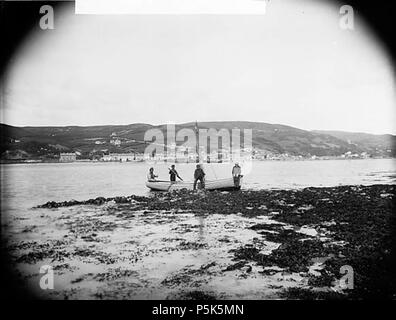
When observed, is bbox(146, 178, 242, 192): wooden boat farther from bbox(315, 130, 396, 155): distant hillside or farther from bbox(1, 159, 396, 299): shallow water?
bbox(315, 130, 396, 155): distant hillside

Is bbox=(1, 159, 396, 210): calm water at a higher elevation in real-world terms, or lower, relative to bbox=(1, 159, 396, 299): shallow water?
higher

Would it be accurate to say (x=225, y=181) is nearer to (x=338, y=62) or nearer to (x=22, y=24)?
(x=338, y=62)

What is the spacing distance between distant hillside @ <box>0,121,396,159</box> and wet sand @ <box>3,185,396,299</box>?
2.15m

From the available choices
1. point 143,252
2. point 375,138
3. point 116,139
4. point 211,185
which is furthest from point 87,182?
point 375,138

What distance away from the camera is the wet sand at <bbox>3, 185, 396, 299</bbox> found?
4742 millimetres

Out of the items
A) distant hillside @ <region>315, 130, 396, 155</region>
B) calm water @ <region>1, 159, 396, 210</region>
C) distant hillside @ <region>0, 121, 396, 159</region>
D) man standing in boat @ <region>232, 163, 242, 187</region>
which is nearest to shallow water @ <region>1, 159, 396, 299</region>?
distant hillside @ <region>0, 121, 396, 159</region>

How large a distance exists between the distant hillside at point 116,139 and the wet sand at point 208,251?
215 cm

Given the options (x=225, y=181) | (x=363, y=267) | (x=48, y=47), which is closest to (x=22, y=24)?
(x=48, y=47)

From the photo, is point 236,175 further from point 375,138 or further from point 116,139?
point 375,138

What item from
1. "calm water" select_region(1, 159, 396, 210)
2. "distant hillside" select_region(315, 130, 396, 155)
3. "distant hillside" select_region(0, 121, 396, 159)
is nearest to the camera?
"distant hillside" select_region(315, 130, 396, 155)

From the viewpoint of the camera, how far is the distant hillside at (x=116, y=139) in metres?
7.94

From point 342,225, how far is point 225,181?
648 cm
